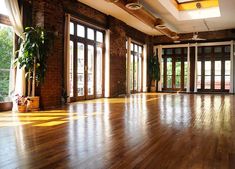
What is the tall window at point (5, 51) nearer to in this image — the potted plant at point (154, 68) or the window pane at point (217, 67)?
the potted plant at point (154, 68)

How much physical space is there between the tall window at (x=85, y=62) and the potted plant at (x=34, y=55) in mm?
2045

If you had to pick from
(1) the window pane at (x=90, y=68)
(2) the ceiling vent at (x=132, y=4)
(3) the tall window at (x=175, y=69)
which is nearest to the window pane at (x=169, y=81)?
(3) the tall window at (x=175, y=69)

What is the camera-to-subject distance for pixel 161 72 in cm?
1562

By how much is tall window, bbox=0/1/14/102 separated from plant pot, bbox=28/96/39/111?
60 centimetres

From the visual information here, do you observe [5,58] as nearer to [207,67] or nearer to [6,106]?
[6,106]

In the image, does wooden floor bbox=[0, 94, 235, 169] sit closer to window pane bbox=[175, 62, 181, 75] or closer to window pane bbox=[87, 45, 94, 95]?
window pane bbox=[87, 45, 94, 95]

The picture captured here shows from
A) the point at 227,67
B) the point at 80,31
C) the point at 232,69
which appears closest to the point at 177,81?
the point at 227,67

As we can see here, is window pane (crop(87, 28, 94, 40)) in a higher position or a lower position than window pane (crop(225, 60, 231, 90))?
higher

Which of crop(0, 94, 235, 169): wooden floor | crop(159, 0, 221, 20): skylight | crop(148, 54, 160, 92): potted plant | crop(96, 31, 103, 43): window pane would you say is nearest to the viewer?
crop(0, 94, 235, 169): wooden floor

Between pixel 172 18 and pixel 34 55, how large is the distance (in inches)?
278

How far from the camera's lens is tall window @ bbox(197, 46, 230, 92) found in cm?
1422

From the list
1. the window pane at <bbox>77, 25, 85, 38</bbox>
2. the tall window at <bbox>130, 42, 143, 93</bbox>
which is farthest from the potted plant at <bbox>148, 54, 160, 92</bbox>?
the window pane at <bbox>77, 25, 85, 38</bbox>

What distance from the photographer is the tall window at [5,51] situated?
6.07m

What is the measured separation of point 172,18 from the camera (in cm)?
1114
